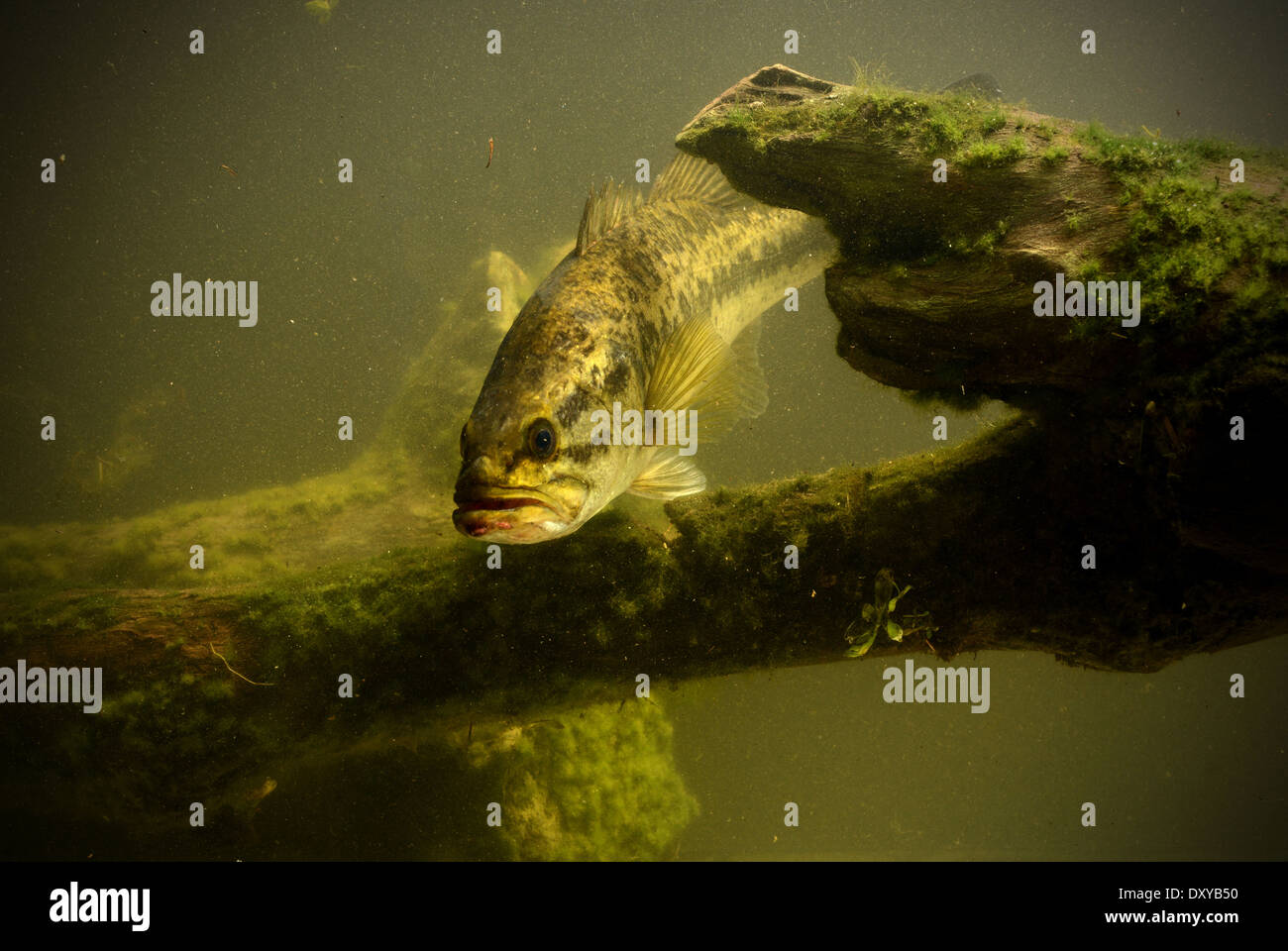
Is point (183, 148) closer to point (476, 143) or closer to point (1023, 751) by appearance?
point (476, 143)

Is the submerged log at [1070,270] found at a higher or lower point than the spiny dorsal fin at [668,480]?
higher

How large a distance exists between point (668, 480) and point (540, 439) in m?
1.11

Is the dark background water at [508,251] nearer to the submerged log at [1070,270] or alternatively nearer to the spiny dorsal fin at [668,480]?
the submerged log at [1070,270]

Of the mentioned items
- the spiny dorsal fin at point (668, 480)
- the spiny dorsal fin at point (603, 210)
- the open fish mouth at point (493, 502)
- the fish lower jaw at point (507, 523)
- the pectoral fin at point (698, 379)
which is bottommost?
the fish lower jaw at point (507, 523)

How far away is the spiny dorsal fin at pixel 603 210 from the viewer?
3816mm

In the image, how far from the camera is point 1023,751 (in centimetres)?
1382

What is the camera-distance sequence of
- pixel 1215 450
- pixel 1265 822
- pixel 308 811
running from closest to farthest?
1. pixel 1215 450
2. pixel 308 811
3. pixel 1265 822

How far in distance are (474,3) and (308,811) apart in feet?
141

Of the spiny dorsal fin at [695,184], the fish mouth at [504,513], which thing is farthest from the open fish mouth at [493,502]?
the spiny dorsal fin at [695,184]

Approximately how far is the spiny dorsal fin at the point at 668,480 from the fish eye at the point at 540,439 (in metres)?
0.87

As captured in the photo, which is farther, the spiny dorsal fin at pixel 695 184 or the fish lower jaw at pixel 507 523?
the spiny dorsal fin at pixel 695 184

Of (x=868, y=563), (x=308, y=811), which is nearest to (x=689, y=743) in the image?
(x=308, y=811)
